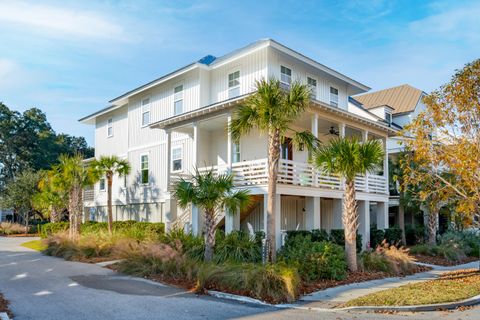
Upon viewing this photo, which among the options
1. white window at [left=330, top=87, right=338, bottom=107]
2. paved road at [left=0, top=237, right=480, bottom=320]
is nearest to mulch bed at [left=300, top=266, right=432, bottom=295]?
paved road at [left=0, top=237, right=480, bottom=320]

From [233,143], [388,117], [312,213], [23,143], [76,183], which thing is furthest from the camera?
[23,143]

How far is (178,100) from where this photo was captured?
23.9m

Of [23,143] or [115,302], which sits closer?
[115,302]

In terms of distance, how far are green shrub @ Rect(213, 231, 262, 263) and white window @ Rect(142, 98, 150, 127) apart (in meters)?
13.2

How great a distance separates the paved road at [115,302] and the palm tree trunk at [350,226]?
4.60 m

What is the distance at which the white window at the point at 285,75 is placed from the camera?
821 inches

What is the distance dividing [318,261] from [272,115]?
15.0ft

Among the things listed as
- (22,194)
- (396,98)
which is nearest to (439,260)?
(396,98)

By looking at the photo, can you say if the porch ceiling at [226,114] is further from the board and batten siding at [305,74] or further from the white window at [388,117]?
the white window at [388,117]

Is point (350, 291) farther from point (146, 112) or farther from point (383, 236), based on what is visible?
point (146, 112)

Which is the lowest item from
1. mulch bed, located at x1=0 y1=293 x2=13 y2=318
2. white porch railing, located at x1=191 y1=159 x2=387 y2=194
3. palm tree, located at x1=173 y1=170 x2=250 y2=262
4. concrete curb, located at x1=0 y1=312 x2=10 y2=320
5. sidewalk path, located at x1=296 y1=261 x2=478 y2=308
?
sidewalk path, located at x1=296 y1=261 x2=478 y2=308

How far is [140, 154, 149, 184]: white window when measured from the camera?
2623 cm

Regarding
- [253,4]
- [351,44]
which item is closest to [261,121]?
[253,4]

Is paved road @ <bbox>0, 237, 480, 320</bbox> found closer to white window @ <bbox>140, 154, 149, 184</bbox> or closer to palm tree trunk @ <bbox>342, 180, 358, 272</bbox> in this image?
palm tree trunk @ <bbox>342, 180, 358, 272</bbox>
